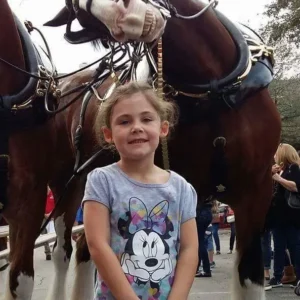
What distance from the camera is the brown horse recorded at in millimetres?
3537

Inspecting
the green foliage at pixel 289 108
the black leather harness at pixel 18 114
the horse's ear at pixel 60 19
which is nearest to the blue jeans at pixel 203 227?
the horse's ear at pixel 60 19

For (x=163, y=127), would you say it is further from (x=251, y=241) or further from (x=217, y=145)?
(x=251, y=241)

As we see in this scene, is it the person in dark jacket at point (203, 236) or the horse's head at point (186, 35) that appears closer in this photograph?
the horse's head at point (186, 35)

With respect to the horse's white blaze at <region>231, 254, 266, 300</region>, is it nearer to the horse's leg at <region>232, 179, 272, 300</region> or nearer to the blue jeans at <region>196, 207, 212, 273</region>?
the horse's leg at <region>232, 179, 272, 300</region>

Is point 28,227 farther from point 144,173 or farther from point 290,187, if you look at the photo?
point 290,187

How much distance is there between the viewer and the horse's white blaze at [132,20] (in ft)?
9.95

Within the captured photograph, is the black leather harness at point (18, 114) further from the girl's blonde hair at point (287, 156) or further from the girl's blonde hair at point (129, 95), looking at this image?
the girl's blonde hair at point (287, 156)

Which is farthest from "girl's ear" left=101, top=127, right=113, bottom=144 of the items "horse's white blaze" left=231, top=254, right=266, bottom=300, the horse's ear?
the horse's ear

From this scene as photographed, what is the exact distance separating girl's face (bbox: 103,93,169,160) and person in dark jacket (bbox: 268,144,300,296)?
14.3 ft

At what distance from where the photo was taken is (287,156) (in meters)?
6.71

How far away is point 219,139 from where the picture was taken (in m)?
3.58

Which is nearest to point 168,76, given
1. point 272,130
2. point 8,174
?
point 272,130

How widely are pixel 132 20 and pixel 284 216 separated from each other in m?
4.23

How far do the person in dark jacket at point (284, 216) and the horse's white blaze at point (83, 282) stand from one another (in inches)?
92.4
